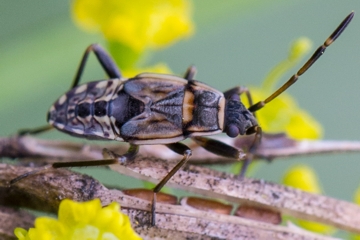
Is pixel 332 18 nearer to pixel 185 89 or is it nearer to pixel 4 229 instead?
pixel 185 89

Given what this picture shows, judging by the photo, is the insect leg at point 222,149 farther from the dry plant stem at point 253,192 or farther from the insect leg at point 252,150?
the dry plant stem at point 253,192

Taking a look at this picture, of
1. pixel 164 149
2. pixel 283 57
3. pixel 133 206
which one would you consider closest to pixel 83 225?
pixel 133 206

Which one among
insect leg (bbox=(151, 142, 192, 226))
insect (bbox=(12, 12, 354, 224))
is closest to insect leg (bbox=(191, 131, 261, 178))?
insect (bbox=(12, 12, 354, 224))

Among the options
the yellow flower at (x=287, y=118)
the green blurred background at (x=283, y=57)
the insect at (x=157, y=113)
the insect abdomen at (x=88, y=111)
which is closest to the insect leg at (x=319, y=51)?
the insect at (x=157, y=113)

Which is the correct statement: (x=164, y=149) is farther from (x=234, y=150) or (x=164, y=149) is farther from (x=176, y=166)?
(x=176, y=166)

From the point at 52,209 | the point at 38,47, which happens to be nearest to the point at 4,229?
the point at 52,209

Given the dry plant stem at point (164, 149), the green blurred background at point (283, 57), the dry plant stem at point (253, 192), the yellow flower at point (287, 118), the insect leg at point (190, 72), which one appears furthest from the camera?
the green blurred background at point (283, 57)

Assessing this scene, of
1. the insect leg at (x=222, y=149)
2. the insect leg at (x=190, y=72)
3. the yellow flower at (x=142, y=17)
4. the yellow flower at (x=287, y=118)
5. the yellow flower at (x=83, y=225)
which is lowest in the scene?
the yellow flower at (x=83, y=225)
